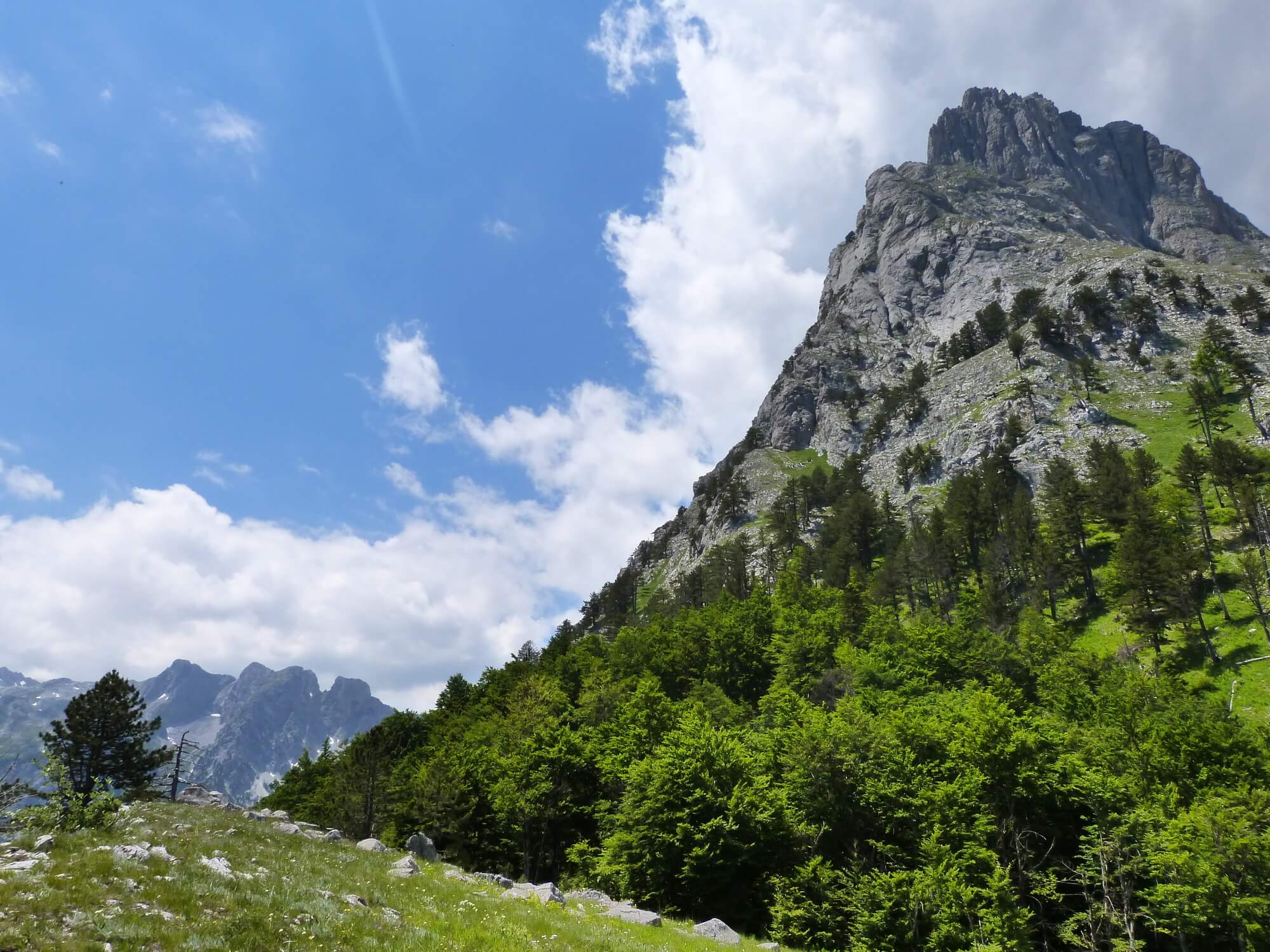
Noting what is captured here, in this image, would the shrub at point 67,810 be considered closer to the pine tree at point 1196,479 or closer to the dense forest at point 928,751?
the dense forest at point 928,751

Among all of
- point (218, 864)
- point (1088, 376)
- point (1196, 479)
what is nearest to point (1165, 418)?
point (1088, 376)

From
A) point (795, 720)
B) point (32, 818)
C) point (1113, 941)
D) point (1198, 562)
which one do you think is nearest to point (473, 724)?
point (795, 720)

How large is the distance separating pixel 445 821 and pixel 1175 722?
5379 centimetres

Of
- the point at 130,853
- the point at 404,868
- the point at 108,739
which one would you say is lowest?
the point at 404,868

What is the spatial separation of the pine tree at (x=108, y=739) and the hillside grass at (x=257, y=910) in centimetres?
4632

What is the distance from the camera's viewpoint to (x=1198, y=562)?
62062 mm

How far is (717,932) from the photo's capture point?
25.4 meters

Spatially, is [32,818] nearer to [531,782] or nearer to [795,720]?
[531,782]

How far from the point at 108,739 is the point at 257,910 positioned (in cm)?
6216

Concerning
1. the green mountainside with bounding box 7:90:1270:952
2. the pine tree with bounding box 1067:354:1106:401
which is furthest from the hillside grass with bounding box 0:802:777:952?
the pine tree with bounding box 1067:354:1106:401

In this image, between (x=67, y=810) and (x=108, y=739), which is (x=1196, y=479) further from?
(x=108, y=739)

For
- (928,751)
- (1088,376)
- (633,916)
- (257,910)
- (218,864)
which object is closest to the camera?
(257,910)

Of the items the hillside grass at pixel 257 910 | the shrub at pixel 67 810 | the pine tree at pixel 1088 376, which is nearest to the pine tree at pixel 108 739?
the shrub at pixel 67 810

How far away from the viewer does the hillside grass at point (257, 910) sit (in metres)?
10.8
